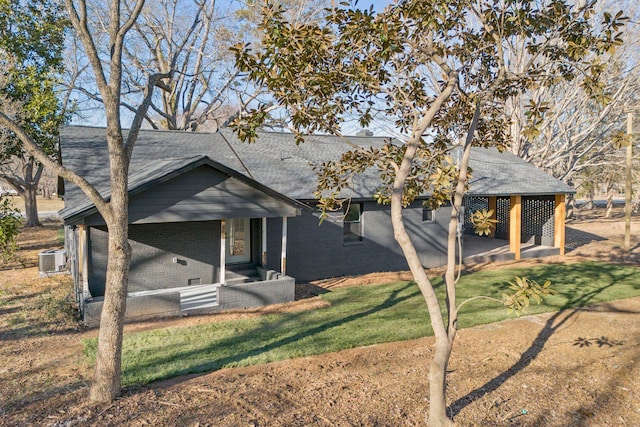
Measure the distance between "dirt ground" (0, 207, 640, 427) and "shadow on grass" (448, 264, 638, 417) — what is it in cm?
3

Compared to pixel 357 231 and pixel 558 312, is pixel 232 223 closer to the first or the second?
pixel 357 231

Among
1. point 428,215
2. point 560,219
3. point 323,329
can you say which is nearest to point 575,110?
point 560,219

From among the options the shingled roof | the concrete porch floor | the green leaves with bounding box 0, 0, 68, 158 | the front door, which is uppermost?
the green leaves with bounding box 0, 0, 68, 158

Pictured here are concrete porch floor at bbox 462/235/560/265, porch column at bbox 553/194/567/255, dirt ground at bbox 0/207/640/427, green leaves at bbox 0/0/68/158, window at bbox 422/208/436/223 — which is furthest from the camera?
porch column at bbox 553/194/567/255

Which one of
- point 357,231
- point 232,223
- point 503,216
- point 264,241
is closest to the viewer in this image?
point 264,241

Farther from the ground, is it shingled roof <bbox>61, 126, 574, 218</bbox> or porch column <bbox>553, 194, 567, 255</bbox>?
shingled roof <bbox>61, 126, 574, 218</bbox>

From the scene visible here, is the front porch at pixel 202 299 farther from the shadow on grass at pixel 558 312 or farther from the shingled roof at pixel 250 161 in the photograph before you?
the shadow on grass at pixel 558 312

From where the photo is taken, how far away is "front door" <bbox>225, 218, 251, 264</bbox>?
39.1 feet

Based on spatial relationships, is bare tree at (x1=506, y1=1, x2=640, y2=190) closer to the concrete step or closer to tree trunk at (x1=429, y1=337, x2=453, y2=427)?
the concrete step

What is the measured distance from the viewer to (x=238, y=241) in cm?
1209

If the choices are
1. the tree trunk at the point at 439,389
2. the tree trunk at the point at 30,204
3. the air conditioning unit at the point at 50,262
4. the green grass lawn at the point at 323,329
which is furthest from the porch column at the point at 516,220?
the tree trunk at the point at 30,204

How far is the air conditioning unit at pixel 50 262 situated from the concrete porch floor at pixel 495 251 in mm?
13631

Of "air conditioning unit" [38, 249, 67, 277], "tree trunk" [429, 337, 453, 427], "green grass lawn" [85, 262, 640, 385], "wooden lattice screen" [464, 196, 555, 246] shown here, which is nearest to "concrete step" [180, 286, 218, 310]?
"green grass lawn" [85, 262, 640, 385]

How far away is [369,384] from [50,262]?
12.1m
